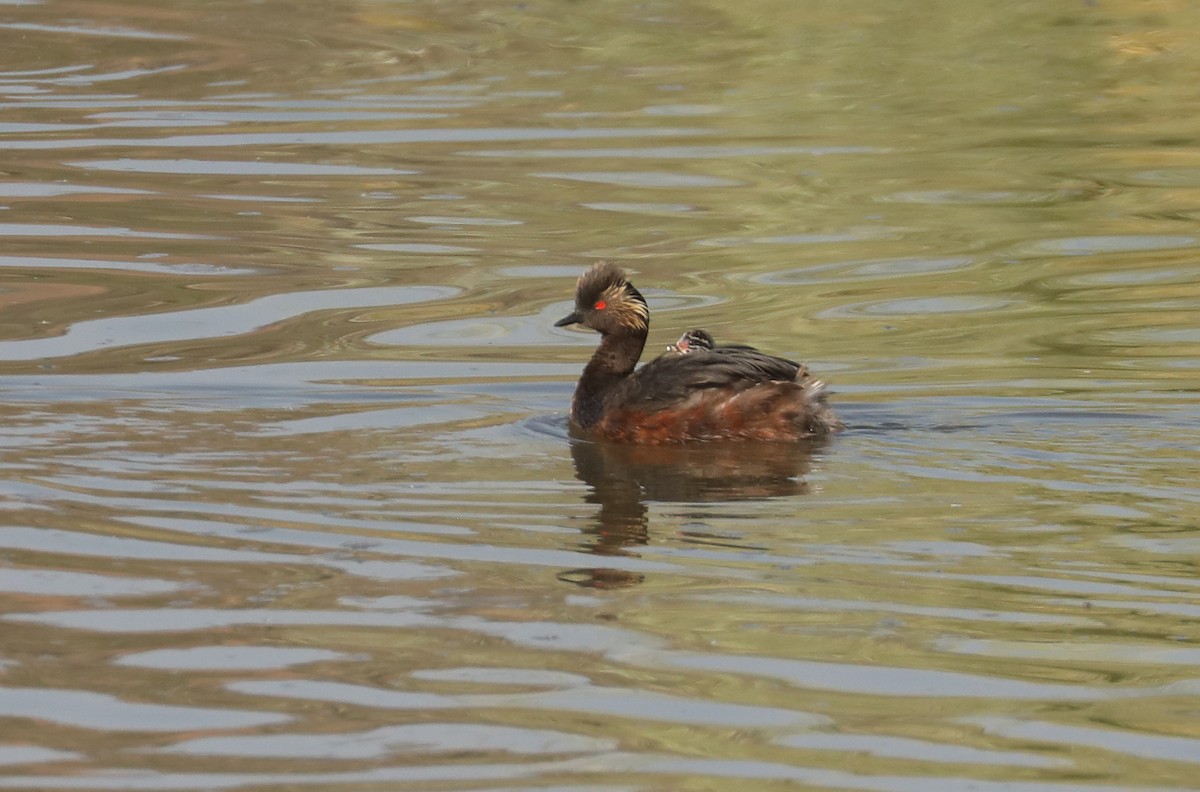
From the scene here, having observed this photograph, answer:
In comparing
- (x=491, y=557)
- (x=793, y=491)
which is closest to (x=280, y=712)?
(x=491, y=557)

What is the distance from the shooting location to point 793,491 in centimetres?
884

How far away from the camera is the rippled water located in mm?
6082

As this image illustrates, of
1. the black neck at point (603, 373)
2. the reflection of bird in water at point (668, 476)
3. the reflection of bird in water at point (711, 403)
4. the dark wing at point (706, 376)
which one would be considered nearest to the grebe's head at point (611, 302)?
the black neck at point (603, 373)

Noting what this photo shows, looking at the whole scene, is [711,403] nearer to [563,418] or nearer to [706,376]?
[706,376]

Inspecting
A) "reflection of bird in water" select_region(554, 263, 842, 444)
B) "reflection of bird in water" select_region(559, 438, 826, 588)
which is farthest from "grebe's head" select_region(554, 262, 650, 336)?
"reflection of bird in water" select_region(559, 438, 826, 588)

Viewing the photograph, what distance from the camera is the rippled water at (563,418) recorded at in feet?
20.0

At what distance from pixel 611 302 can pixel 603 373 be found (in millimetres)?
424

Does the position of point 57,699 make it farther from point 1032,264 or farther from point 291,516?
point 1032,264

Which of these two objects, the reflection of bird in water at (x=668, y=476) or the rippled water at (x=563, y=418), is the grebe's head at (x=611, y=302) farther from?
the reflection of bird in water at (x=668, y=476)

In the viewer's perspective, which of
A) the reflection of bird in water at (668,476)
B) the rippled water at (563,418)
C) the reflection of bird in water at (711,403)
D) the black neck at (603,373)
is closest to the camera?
the rippled water at (563,418)

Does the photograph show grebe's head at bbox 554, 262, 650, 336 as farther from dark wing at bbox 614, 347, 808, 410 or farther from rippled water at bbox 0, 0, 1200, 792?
dark wing at bbox 614, 347, 808, 410

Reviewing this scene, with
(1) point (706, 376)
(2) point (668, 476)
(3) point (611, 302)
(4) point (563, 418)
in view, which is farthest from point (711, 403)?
(3) point (611, 302)

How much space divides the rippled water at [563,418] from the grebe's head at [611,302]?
503mm

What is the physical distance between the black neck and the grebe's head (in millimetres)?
48
